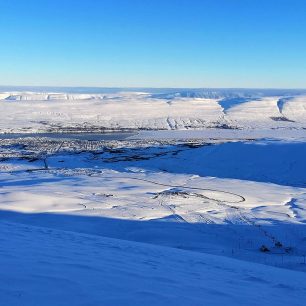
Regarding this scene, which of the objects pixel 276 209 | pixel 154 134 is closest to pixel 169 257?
pixel 276 209

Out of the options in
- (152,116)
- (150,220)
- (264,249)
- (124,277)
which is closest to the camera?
(124,277)

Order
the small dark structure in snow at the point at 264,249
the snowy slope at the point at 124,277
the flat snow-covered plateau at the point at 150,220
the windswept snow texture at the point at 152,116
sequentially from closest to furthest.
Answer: the snowy slope at the point at 124,277
the flat snow-covered plateau at the point at 150,220
the small dark structure in snow at the point at 264,249
the windswept snow texture at the point at 152,116

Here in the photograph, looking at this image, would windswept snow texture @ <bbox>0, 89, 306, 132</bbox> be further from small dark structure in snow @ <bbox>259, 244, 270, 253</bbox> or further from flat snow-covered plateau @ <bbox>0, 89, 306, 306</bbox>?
small dark structure in snow @ <bbox>259, 244, 270, 253</bbox>

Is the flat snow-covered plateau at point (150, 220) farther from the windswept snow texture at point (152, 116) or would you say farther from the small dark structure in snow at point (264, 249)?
the windswept snow texture at point (152, 116)

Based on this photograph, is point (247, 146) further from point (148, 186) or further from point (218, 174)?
point (148, 186)

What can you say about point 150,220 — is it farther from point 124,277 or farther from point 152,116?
point 152,116

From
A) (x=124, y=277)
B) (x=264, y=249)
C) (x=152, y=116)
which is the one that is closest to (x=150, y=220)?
(x=264, y=249)

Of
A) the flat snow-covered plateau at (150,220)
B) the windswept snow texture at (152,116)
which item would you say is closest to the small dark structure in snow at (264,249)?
the flat snow-covered plateau at (150,220)

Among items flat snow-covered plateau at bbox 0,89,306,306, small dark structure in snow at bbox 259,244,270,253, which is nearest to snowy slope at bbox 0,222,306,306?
flat snow-covered plateau at bbox 0,89,306,306
